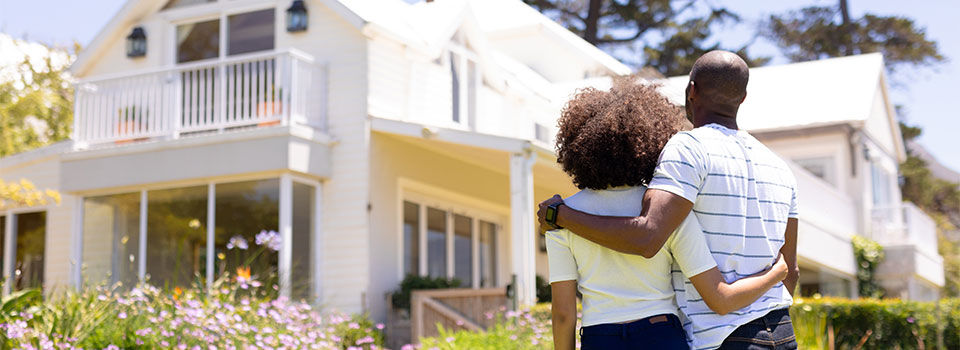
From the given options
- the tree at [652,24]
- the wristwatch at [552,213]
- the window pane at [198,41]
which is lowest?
the wristwatch at [552,213]

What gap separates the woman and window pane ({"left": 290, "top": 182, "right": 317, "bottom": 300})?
9.13m

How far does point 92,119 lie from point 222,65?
6.54 feet

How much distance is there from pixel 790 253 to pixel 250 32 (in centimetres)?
1134

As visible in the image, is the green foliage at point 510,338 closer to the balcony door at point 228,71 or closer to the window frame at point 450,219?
the window frame at point 450,219

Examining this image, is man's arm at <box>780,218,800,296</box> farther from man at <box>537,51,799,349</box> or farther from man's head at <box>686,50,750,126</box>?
man's head at <box>686,50,750,126</box>

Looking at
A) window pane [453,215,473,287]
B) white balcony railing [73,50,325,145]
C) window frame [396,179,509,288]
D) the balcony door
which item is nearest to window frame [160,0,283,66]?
the balcony door

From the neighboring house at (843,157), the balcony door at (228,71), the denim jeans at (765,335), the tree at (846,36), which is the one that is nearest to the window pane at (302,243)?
the balcony door at (228,71)

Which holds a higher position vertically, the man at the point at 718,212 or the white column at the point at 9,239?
the white column at the point at 9,239

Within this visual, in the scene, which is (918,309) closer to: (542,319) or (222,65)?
(542,319)

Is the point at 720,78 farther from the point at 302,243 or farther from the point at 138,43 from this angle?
the point at 138,43

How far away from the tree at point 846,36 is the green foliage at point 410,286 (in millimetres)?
20425

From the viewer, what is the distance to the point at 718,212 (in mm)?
2783

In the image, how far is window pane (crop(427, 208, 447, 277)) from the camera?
13.5 m

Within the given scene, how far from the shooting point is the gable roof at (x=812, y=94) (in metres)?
18.7
